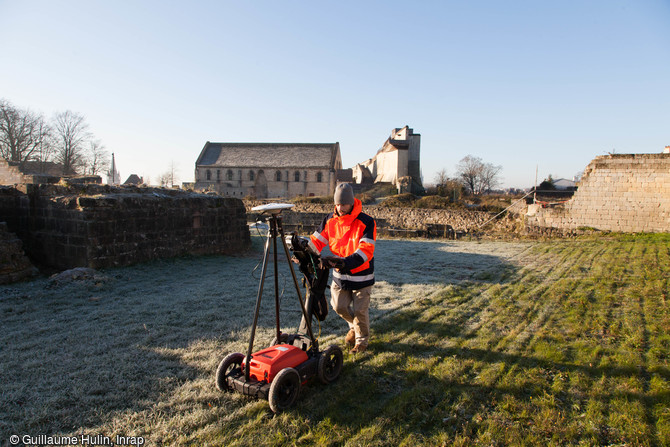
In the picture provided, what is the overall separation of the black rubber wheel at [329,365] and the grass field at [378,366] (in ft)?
0.31

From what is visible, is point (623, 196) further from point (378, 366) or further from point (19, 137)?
point (19, 137)

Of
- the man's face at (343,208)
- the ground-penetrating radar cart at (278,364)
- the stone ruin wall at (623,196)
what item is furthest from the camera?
the stone ruin wall at (623,196)

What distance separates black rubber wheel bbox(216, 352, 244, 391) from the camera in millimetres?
3342

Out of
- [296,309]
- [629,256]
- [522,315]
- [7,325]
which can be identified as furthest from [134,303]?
[629,256]

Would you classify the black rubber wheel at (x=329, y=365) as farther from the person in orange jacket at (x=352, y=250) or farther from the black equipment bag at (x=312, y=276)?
the person in orange jacket at (x=352, y=250)

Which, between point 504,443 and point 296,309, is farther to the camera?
point 296,309

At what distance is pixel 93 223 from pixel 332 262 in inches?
253

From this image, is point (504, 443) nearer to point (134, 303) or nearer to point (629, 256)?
point (134, 303)

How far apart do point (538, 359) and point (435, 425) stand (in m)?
1.86

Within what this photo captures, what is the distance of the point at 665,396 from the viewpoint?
134 inches

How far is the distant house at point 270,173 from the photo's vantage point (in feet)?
183

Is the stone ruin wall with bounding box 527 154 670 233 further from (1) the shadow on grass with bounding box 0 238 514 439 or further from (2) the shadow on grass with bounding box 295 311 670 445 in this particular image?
(2) the shadow on grass with bounding box 295 311 670 445

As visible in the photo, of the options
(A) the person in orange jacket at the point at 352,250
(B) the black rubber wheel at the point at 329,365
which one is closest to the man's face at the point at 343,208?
(A) the person in orange jacket at the point at 352,250

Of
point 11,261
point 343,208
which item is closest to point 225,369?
point 343,208
